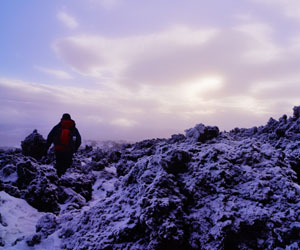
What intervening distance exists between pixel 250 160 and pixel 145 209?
2851 millimetres

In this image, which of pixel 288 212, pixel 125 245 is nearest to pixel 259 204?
pixel 288 212

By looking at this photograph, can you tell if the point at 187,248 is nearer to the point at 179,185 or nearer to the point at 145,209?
the point at 145,209

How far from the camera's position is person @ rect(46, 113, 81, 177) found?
36.1 feet

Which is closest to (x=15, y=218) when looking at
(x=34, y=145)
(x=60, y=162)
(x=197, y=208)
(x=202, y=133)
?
(x=60, y=162)

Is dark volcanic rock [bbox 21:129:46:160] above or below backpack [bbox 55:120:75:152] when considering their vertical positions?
below

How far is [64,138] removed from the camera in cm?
1098

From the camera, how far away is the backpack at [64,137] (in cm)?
1096

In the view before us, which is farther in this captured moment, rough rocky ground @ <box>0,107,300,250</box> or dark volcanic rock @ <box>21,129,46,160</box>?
dark volcanic rock @ <box>21,129,46,160</box>

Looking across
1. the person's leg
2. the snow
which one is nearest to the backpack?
the person's leg

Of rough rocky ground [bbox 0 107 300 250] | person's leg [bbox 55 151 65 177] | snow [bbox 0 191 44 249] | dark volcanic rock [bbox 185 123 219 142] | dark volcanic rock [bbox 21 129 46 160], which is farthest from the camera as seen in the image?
dark volcanic rock [bbox 21 129 46 160]

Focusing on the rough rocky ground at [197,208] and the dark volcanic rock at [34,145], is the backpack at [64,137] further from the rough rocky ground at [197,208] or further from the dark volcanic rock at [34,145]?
the dark volcanic rock at [34,145]

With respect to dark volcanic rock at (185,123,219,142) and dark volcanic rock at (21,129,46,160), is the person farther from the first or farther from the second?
dark volcanic rock at (21,129,46,160)

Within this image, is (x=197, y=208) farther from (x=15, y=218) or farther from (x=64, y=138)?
(x=64, y=138)

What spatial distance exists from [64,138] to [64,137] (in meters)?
0.05
